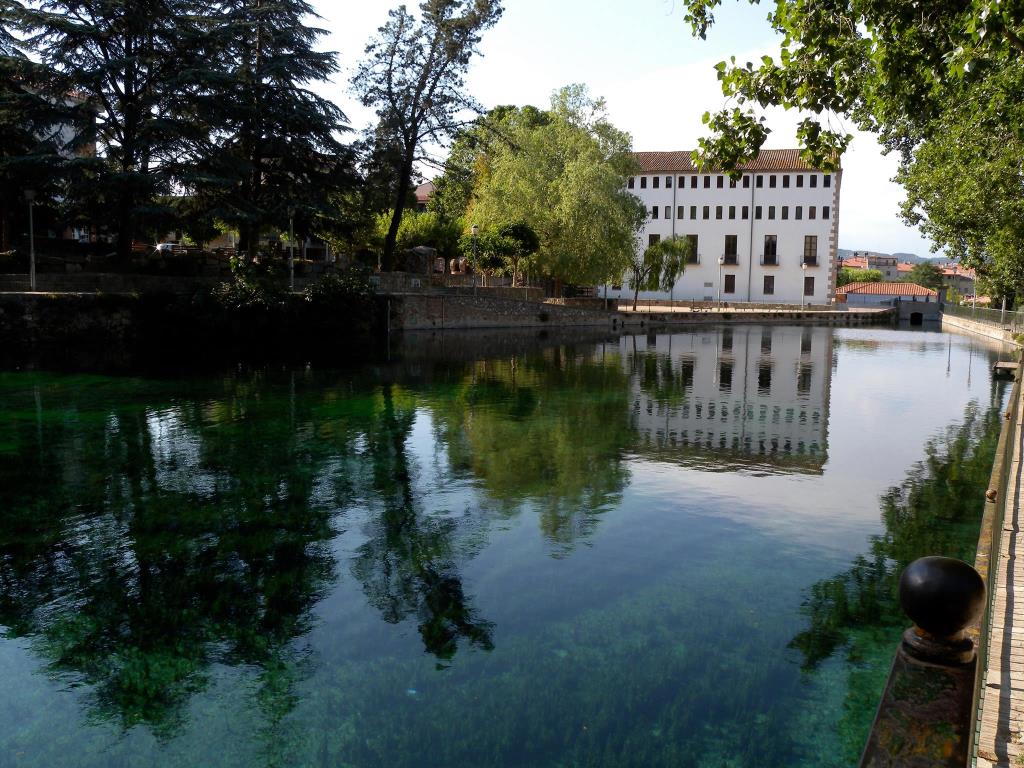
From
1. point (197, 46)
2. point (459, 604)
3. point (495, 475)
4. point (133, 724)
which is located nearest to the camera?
point (133, 724)

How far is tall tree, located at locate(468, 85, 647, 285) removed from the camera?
137 feet

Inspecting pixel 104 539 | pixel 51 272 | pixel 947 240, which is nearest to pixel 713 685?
pixel 104 539

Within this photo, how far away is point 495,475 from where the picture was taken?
11664mm

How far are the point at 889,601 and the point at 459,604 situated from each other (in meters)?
3.52

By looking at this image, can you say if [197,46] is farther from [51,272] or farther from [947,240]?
[947,240]

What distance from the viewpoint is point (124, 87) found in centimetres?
2902

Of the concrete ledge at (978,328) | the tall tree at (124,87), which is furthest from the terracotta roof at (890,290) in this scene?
the tall tree at (124,87)

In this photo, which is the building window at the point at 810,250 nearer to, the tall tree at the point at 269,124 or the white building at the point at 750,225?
the white building at the point at 750,225

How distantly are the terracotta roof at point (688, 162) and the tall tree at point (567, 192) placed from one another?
74.4ft

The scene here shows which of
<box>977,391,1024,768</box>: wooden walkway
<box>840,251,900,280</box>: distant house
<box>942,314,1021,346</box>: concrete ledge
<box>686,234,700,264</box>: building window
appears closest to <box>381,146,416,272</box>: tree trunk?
<box>942,314,1021,346</box>: concrete ledge

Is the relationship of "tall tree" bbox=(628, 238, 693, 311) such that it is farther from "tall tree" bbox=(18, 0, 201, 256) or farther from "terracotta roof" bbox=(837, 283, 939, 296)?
"terracotta roof" bbox=(837, 283, 939, 296)

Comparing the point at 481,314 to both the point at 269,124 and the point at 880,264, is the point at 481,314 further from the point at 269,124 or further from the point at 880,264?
the point at 880,264

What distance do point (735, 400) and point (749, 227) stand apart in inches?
2030

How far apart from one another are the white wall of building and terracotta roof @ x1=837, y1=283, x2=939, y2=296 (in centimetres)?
1838
